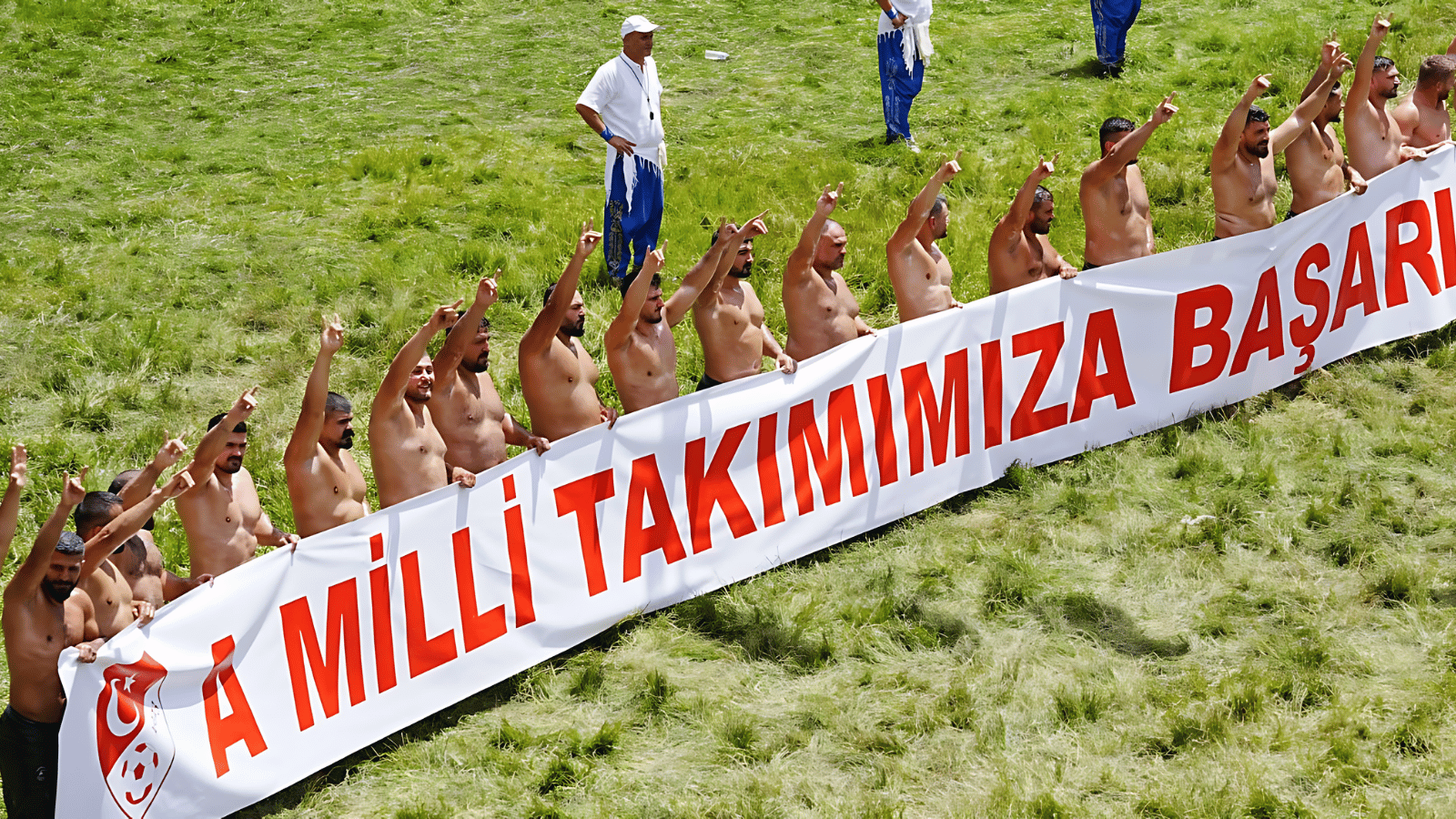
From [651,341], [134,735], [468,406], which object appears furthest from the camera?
[651,341]

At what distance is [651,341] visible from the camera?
7609 mm

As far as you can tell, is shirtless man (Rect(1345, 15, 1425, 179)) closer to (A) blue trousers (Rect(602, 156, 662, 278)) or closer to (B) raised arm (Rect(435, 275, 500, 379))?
(A) blue trousers (Rect(602, 156, 662, 278))

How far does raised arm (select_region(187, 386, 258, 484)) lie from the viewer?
19.8 feet

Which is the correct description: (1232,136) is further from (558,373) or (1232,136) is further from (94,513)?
(94,513)

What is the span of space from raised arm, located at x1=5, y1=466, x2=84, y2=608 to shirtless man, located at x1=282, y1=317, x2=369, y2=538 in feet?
3.54

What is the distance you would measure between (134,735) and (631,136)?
6.08m

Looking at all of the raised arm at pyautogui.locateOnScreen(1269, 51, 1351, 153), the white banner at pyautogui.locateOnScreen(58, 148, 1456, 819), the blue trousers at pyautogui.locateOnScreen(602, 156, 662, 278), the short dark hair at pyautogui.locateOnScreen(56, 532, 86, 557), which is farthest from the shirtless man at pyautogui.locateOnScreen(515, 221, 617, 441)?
the raised arm at pyautogui.locateOnScreen(1269, 51, 1351, 153)

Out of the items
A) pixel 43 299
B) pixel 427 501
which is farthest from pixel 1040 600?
pixel 43 299

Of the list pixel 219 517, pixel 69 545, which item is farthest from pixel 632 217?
pixel 69 545

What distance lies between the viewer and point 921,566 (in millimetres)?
7910

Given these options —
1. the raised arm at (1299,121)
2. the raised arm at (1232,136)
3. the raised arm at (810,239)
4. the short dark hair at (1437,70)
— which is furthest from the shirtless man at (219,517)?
the short dark hair at (1437,70)

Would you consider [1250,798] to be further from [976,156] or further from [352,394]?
[976,156]

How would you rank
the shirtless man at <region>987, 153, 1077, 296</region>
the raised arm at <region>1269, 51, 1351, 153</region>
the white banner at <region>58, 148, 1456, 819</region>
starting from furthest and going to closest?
the raised arm at <region>1269, 51, 1351, 153</region> → the shirtless man at <region>987, 153, 1077, 296</region> → the white banner at <region>58, 148, 1456, 819</region>

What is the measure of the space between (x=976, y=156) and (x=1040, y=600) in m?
6.31
